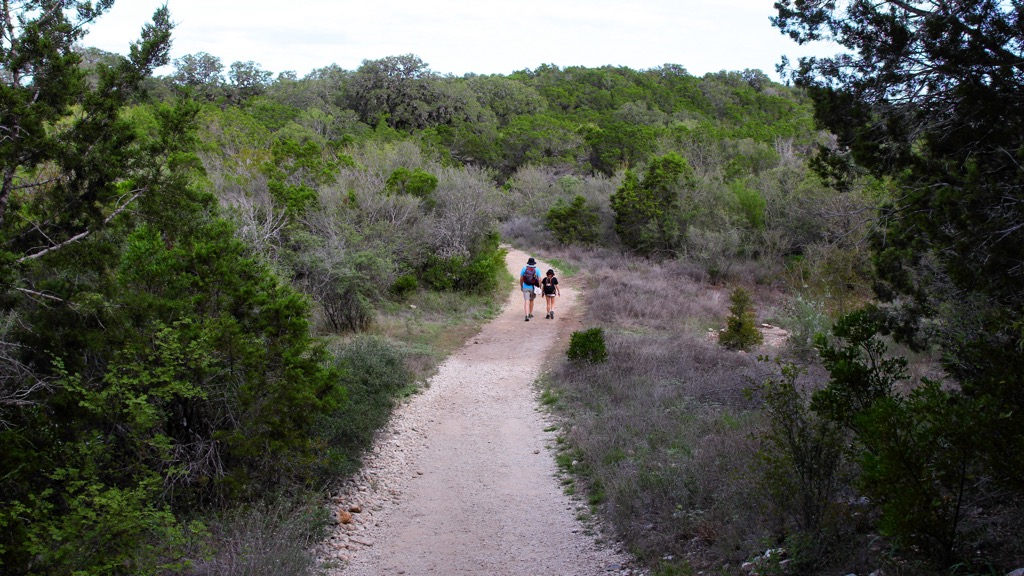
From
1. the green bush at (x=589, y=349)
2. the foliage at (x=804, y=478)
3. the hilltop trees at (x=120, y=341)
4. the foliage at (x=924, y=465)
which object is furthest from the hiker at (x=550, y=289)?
the foliage at (x=924, y=465)

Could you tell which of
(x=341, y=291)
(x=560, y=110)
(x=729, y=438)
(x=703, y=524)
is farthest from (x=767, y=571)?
(x=560, y=110)

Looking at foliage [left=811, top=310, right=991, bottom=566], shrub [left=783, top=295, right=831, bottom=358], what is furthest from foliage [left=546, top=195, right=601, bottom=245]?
foliage [left=811, top=310, right=991, bottom=566]

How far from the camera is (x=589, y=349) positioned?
39.1ft

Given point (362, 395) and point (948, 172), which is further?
point (362, 395)

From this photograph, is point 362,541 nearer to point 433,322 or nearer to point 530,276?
point 433,322

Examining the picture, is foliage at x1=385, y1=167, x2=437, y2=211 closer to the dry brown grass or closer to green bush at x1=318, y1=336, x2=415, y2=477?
the dry brown grass

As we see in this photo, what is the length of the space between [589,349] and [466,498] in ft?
16.8

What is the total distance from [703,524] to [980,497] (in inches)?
77.1

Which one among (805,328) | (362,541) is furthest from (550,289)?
(362,541)

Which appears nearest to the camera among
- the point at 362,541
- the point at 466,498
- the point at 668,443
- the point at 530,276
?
the point at 362,541

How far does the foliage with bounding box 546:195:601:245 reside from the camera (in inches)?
1291

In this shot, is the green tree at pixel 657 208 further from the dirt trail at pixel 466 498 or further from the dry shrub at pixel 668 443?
the dirt trail at pixel 466 498

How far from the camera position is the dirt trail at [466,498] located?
5.87 meters

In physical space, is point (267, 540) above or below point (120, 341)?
below
